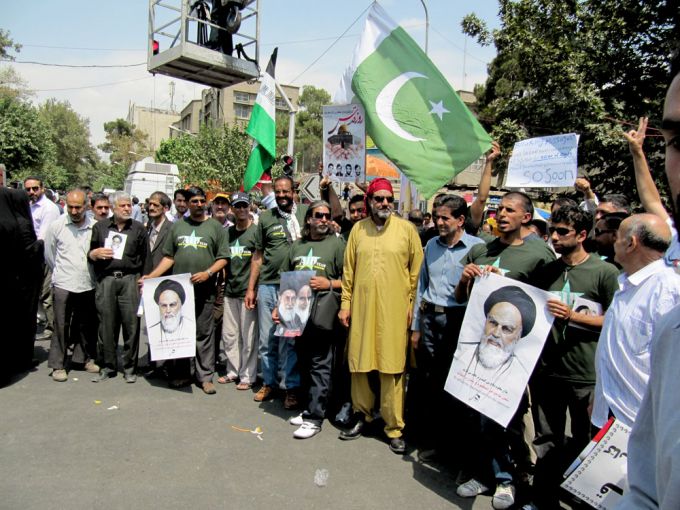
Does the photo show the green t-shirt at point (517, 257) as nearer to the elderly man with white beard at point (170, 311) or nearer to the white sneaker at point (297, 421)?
the white sneaker at point (297, 421)

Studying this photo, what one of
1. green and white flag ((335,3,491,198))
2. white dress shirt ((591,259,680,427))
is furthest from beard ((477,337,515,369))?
green and white flag ((335,3,491,198))

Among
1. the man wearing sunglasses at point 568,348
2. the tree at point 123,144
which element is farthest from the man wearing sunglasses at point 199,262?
the tree at point 123,144

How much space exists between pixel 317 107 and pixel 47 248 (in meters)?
53.6

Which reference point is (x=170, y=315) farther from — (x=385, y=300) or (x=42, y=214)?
(x=42, y=214)

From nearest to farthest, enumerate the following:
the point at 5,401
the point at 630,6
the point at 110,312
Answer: the point at 5,401, the point at 110,312, the point at 630,6

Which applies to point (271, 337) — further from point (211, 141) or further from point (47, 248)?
point (211, 141)

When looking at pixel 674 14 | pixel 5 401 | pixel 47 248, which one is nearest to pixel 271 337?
pixel 5 401

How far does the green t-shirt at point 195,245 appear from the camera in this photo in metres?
5.38

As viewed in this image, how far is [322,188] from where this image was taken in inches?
211

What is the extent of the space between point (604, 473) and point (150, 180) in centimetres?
2468

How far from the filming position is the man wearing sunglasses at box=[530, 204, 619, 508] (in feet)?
10.2

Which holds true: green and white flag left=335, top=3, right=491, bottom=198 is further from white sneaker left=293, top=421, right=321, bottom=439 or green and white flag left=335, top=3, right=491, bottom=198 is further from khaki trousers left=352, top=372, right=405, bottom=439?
white sneaker left=293, top=421, right=321, bottom=439

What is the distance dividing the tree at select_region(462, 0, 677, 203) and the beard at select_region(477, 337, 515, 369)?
999 cm

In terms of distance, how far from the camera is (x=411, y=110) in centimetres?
459
